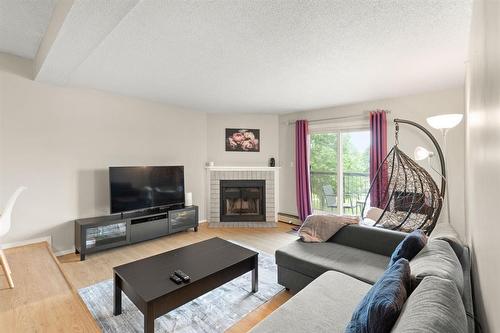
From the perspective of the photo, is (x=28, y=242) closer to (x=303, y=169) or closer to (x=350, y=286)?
(x=350, y=286)

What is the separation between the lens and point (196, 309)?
2221mm

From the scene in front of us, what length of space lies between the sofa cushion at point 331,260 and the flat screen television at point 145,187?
2415mm

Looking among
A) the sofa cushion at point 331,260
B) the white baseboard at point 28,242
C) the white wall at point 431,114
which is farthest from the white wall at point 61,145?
the white wall at point 431,114

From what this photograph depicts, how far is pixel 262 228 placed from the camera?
4.84 m

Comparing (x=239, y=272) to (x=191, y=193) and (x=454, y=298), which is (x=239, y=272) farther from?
(x=191, y=193)

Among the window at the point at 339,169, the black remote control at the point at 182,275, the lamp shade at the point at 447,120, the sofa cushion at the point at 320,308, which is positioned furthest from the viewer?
the window at the point at 339,169

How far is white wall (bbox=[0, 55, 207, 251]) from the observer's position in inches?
118

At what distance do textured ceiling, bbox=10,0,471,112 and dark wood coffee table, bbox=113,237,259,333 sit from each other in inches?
76.1

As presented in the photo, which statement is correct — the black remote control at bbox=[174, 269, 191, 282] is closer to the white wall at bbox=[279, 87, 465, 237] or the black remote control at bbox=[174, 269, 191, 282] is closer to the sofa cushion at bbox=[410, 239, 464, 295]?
the sofa cushion at bbox=[410, 239, 464, 295]

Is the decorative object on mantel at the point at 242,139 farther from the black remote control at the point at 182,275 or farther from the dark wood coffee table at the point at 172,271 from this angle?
the black remote control at the point at 182,275

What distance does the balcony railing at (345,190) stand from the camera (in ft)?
14.8

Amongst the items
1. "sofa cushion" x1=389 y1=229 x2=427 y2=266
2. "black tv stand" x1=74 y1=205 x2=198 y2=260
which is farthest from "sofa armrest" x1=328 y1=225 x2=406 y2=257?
"black tv stand" x1=74 y1=205 x2=198 y2=260

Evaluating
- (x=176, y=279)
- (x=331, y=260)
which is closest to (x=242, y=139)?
(x=331, y=260)

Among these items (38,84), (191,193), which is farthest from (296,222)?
(38,84)
